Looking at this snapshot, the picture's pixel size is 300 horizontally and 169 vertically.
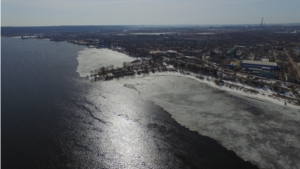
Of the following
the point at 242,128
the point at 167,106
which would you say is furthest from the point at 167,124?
the point at 242,128

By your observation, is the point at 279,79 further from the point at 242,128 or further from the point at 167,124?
the point at 167,124

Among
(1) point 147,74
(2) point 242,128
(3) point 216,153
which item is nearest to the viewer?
(3) point 216,153

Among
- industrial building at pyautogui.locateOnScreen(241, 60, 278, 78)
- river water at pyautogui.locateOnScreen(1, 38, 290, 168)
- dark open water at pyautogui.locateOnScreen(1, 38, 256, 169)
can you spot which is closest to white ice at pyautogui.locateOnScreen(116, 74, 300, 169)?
river water at pyautogui.locateOnScreen(1, 38, 290, 168)

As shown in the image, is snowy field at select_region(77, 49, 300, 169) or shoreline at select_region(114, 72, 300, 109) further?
shoreline at select_region(114, 72, 300, 109)

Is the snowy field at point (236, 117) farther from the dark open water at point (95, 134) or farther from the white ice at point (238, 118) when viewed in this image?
the dark open water at point (95, 134)

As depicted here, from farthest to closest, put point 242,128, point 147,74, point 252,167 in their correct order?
1. point 147,74
2. point 242,128
3. point 252,167

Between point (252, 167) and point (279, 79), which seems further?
point (279, 79)

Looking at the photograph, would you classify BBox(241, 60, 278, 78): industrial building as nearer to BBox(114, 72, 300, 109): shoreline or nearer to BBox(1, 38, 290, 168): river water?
BBox(114, 72, 300, 109): shoreline
